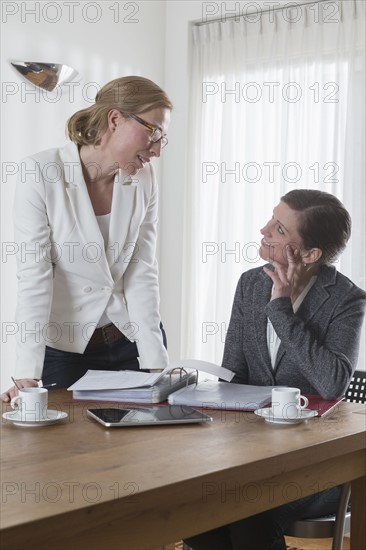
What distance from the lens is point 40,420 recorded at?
1.76 metres

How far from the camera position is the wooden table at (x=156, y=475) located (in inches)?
47.6

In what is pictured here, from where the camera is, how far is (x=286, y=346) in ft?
7.50

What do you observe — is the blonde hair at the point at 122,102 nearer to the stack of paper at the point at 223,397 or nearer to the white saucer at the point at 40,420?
the stack of paper at the point at 223,397

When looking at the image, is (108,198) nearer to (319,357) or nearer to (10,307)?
(319,357)

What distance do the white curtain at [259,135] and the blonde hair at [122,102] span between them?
5.32 ft

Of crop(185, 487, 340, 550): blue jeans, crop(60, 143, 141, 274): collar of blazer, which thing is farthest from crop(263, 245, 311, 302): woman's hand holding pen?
crop(185, 487, 340, 550): blue jeans

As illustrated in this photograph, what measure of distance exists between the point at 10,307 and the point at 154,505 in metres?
2.53

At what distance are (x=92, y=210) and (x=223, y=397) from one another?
724mm

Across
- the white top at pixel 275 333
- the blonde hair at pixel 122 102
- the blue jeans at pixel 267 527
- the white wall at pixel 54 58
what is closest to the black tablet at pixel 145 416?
the blue jeans at pixel 267 527

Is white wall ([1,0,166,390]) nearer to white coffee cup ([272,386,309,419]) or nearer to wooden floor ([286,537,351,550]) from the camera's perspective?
wooden floor ([286,537,351,550])

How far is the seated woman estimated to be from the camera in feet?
7.29

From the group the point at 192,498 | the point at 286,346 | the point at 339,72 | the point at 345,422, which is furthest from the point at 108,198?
the point at 339,72

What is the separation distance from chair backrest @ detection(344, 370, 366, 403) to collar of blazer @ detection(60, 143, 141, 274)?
809 millimetres

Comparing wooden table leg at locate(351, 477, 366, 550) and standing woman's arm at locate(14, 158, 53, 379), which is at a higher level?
standing woman's arm at locate(14, 158, 53, 379)
